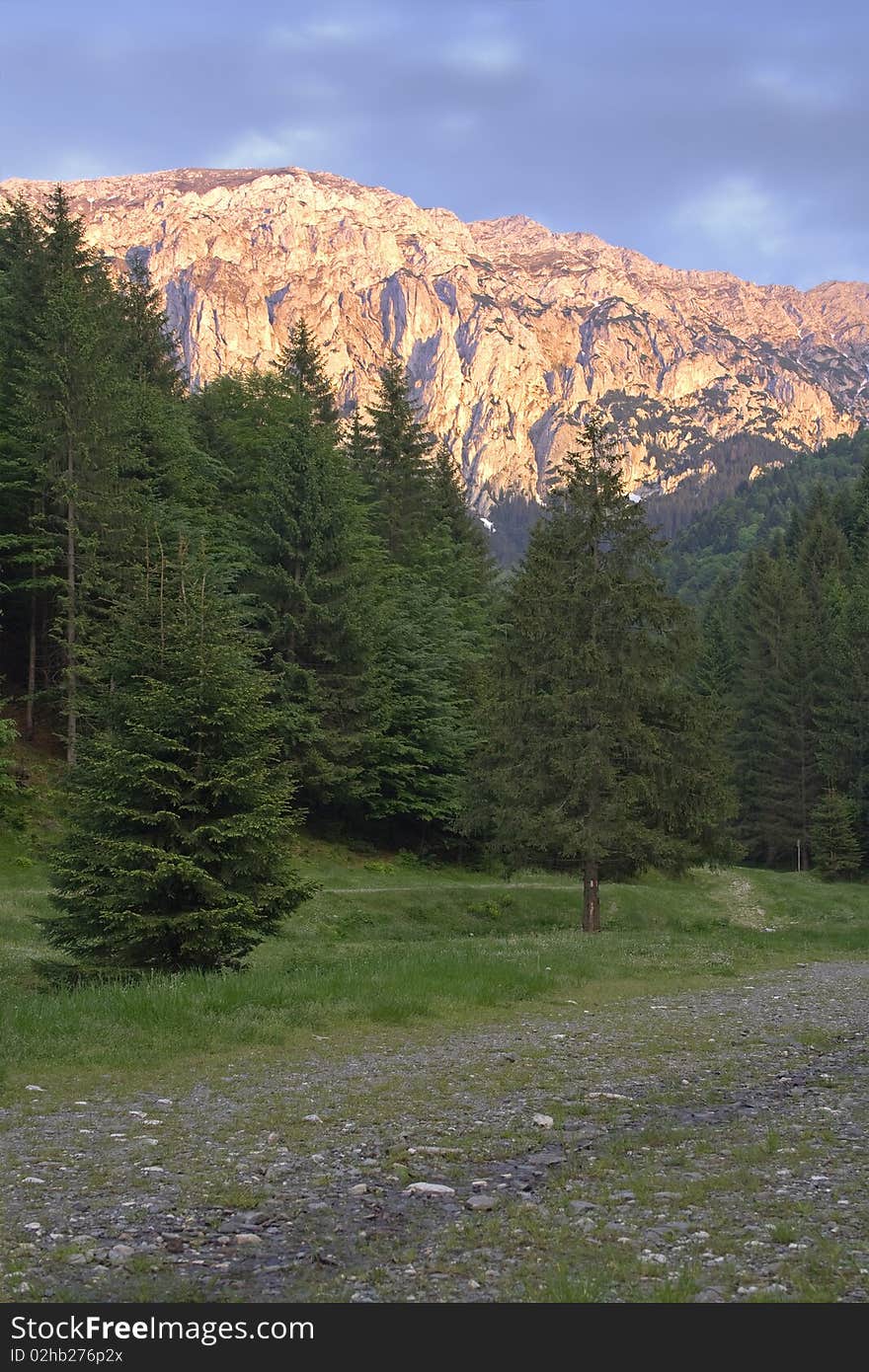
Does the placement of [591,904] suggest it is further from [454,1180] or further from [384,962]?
[454,1180]

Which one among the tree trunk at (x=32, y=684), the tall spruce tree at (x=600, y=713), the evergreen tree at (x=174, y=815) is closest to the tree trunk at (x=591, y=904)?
the tall spruce tree at (x=600, y=713)

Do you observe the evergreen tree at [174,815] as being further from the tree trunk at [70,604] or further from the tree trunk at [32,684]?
the tree trunk at [32,684]

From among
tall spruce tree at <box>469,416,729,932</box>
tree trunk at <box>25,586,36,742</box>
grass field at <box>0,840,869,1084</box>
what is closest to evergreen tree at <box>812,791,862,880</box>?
grass field at <box>0,840,869,1084</box>

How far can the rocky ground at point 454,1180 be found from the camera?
5.29 m

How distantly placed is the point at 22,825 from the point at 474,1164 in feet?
101

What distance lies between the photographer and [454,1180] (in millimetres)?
7109

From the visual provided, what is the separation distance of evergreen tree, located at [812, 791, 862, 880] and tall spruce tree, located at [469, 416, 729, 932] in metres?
36.7

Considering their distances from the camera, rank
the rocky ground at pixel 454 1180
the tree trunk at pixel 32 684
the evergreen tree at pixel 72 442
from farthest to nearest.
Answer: the tree trunk at pixel 32 684 < the evergreen tree at pixel 72 442 < the rocky ground at pixel 454 1180

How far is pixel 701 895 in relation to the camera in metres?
45.3

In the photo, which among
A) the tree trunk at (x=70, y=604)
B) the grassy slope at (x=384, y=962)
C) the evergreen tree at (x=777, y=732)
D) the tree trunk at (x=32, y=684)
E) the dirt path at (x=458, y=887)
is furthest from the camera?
the evergreen tree at (x=777, y=732)

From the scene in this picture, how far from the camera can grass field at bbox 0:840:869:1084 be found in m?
12.1

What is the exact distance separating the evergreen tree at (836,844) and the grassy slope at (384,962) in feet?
58.5

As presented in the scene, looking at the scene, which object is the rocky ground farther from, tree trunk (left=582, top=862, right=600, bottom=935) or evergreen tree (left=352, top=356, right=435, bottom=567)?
evergreen tree (left=352, top=356, right=435, bottom=567)

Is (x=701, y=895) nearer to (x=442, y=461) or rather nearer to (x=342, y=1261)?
(x=342, y=1261)
